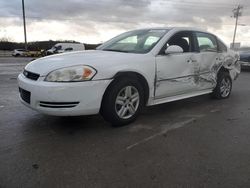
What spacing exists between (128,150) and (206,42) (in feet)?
11.2

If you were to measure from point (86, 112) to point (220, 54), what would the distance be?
3587mm

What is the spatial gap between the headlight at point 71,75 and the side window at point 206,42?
108 inches

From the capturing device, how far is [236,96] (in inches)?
263

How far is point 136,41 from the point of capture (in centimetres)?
485

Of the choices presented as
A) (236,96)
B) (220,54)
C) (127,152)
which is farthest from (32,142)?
(236,96)

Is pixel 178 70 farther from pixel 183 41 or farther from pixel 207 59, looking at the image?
pixel 207 59

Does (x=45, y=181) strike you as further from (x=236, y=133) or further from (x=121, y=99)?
(x=236, y=133)

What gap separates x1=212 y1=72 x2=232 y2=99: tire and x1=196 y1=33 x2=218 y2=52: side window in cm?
66

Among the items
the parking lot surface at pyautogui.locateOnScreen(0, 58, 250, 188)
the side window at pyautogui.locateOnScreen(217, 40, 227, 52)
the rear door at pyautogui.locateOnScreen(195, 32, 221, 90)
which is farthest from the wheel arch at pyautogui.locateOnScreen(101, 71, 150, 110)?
the side window at pyautogui.locateOnScreen(217, 40, 227, 52)

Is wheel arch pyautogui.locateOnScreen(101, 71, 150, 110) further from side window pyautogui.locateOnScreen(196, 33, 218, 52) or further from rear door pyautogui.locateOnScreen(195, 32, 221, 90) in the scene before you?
side window pyautogui.locateOnScreen(196, 33, 218, 52)

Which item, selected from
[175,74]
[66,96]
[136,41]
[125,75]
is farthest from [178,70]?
[66,96]

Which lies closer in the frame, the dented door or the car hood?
the car hood

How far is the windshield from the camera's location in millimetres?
4570

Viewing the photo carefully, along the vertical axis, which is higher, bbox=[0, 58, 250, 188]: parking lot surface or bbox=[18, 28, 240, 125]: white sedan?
bbox=[18, 28, 240, 125]: white sedan
